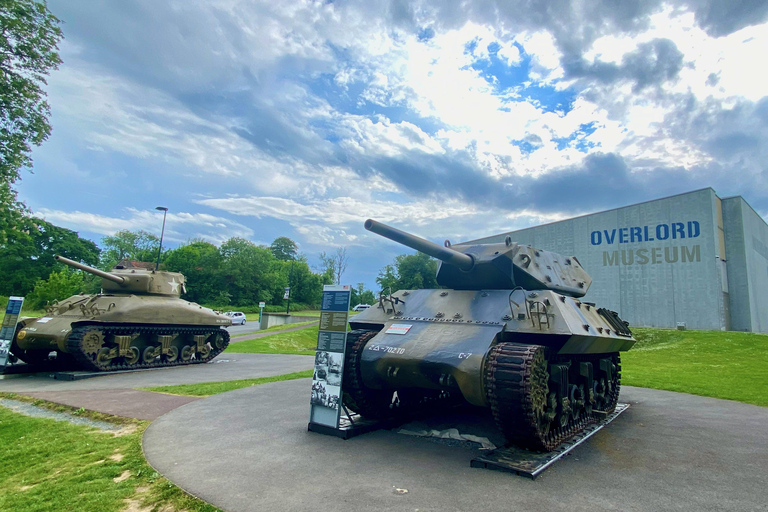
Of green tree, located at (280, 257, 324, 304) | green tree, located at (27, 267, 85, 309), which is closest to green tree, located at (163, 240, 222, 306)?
green tree, located at (280, 257, 324, 304)

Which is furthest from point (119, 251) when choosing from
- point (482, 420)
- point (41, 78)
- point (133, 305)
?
point (482, 420)

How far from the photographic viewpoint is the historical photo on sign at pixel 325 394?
6992mm

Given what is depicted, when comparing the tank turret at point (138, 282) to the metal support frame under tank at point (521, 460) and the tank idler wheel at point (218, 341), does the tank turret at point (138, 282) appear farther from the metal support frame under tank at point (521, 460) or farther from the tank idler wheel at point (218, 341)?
the metal support frame under tank at point (521, 460)

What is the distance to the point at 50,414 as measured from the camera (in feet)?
28.0

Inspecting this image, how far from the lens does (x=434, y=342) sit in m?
6.68

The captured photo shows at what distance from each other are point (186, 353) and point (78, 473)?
11.7 m

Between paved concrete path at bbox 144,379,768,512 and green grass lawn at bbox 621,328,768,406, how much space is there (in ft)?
14.9

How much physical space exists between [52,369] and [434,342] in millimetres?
13433

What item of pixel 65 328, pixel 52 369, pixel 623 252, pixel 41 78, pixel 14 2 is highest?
pixel 14 2

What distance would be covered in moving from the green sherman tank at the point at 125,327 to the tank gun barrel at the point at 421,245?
10638 mm

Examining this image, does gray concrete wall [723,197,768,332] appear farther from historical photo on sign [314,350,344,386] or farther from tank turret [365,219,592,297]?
historical photo on sign [314,350,344,386]

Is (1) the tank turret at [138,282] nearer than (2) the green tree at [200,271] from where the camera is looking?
Yes

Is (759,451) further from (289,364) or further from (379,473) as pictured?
(289,364)

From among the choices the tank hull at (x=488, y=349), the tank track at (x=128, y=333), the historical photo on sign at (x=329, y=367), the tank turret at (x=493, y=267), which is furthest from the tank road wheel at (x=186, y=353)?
the tank turret at (x=493, y=267)
